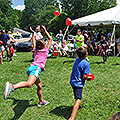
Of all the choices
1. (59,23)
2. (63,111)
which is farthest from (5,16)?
(63,111)

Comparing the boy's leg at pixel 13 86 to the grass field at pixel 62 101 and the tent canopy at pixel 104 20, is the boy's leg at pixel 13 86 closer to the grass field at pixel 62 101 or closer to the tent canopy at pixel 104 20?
the grass field at pixel 62 101

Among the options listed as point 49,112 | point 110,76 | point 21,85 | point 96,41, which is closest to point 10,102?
point 49,112

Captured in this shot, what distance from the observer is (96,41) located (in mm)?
13477

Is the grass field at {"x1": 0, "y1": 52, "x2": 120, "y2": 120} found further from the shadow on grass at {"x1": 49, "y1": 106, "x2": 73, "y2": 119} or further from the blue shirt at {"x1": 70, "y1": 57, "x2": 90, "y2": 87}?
the blue shirt at {"x1": 70, "y1": 57, "x2": 90, "y2": 87}

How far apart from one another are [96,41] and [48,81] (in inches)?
346

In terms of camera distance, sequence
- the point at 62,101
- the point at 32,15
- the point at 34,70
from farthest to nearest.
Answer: the point at 32,15 < the point at 62,101 < the point at 34,70

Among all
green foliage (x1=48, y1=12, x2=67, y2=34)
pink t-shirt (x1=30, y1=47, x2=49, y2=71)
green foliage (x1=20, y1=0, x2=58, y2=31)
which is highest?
green foliage (x1=20, y1=0, x2=58, y2=31)

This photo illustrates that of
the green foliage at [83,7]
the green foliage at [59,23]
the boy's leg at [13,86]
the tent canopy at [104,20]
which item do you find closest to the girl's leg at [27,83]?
the boy's leg at [13,86]

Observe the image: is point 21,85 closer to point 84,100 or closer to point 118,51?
point 84,100

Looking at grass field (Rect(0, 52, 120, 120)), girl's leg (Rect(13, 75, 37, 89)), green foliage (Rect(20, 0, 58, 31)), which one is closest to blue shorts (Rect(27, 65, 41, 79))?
girl's leg (Rect(13, 75, 37, 89))

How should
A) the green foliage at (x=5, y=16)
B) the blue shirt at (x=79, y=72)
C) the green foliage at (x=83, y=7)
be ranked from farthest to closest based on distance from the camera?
1. the green foliage at (x=83, y=7)
2. the green foliage at (x=5, y=16)
3. the blue shirt at (x=79, y=72)

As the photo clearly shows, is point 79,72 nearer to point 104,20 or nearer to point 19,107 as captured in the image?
point 19,107

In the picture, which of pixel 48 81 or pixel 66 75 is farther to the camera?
pixel 66 75

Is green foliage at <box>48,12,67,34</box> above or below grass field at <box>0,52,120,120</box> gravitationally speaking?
above
